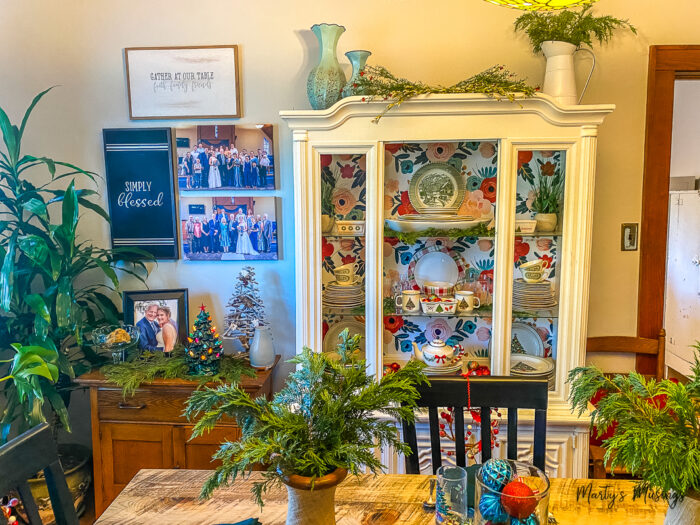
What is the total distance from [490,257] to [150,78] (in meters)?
1.78

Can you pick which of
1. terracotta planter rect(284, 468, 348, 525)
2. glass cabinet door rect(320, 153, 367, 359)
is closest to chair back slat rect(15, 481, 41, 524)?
terracotta planter rect(284, 468, 348, 525)

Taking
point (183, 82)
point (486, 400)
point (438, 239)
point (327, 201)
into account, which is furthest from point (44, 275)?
point (486, 400)

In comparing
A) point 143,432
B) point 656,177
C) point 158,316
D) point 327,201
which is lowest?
point 143,432

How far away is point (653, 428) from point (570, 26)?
199cm

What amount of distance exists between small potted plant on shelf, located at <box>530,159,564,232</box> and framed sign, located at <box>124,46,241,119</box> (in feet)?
4.63

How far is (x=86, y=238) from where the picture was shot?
2871 mm

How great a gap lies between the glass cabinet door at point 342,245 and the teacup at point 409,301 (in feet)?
0.58

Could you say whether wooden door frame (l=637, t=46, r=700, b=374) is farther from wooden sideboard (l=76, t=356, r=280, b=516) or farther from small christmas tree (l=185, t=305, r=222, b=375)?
small christmas tree (l=185, t=305, r=222, b=375)

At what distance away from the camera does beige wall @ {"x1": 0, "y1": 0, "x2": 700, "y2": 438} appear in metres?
2.59

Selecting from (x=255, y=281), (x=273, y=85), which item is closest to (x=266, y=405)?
(x=255, y=281)

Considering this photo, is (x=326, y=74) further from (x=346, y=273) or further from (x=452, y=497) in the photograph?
(x=452, y=497)

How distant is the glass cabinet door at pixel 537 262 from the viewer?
92.4 inches

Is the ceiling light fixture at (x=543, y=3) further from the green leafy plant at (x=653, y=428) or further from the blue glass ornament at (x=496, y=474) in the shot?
the blue glass ornament at (x=496, y=474)

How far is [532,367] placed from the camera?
2.46 metres
